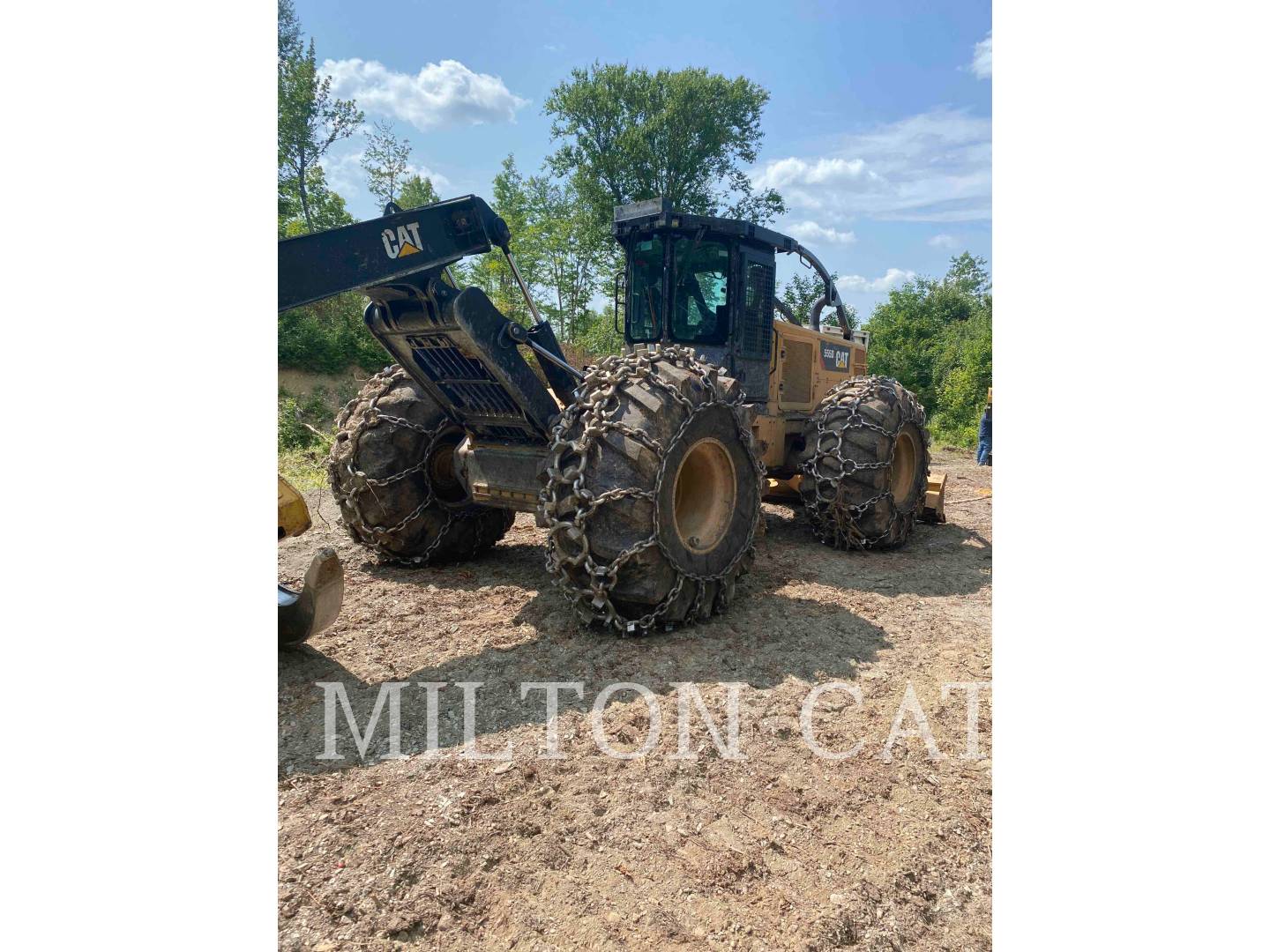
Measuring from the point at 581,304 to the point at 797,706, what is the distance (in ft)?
66.5

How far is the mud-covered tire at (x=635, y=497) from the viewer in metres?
3.44

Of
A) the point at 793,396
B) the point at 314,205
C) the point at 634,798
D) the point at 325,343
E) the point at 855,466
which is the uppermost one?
the point at 314,205

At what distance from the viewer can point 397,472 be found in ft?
15.1

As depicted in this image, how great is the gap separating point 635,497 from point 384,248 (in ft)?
5.31

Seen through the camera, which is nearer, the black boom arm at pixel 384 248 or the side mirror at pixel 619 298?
the black boom arm at pixel 384 248

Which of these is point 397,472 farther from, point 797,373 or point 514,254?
point 514,254

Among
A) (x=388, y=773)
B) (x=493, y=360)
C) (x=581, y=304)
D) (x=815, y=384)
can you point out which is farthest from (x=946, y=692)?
(x=581, y=304)

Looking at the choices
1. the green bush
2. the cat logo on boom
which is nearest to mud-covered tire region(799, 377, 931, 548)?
the cat logo on boom

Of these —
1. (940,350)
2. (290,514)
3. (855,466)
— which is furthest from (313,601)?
(940,350)

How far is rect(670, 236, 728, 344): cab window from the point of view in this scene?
5.50 metres

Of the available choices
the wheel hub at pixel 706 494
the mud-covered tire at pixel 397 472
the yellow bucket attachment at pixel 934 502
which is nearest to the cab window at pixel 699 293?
the wheel hub at pixel 706 494

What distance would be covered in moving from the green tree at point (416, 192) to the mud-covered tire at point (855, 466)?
74.2 feet

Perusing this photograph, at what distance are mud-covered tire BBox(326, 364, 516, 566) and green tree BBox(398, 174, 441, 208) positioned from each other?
22.5 m

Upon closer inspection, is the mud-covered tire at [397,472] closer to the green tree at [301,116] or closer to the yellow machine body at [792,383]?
the yellow machine body at [792,383]
